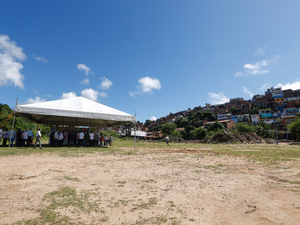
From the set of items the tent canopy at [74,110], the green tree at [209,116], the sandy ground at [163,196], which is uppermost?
the green tree at [209,116]

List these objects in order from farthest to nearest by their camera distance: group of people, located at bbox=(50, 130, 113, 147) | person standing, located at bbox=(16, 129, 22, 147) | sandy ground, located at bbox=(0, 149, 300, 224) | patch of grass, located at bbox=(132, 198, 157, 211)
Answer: group of people, located at bbox=(50, 130, 113, 147), person standing, located at bbox=(16, 129, 22, 147), patch of grass, located at bbox=(132, 198, 157, 211), sandy ground, located at bbox=(0, 149, 300, 224)

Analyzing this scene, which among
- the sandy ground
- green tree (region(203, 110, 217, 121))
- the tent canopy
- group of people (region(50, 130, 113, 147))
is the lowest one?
the sandy ground

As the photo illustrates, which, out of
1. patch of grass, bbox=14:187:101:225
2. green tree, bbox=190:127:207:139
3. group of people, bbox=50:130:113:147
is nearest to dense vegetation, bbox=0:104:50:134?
group of people, bbox=50:130:113:147

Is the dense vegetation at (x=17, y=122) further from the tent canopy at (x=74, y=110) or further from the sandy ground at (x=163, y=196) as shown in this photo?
the sandy ground at (x=163, y=196)

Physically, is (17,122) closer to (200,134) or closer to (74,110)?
(74,110)

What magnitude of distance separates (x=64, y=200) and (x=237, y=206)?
10.5 feet

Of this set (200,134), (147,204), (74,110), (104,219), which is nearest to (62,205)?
(104,219)

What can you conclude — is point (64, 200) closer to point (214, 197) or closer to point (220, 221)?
point (220, 221)

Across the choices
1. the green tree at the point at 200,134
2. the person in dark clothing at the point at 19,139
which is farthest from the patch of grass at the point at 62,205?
the green tree at the point at 200,134

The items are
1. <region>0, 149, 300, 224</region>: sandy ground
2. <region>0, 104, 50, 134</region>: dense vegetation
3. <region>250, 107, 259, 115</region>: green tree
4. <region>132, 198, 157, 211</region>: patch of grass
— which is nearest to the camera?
<region>0, 149, 300, 224</region>: sandy ground

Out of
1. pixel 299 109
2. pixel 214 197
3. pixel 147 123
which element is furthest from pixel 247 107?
pixel 214 197

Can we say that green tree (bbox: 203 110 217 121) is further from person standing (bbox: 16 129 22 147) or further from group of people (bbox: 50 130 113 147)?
person standing (bbox: 16 129 22 147)

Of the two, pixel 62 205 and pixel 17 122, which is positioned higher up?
pixel 17 122

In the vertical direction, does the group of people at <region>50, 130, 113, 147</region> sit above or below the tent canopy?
below
